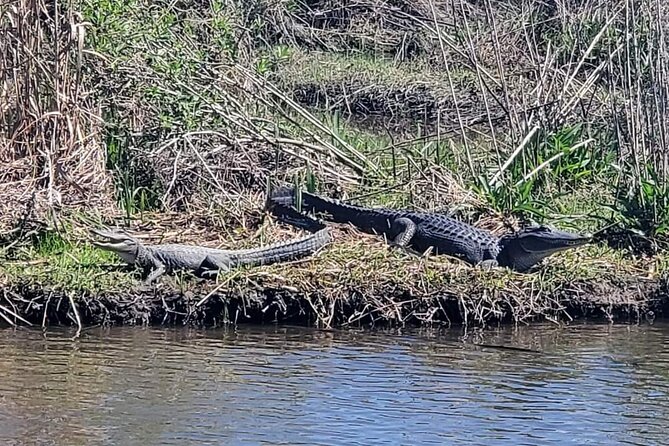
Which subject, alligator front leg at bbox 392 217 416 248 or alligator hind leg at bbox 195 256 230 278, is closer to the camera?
alligator hind leg at bbox 195 256 230 278

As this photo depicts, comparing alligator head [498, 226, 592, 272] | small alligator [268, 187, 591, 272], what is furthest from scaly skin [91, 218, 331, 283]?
alligator head [498, 226, 592, 272]

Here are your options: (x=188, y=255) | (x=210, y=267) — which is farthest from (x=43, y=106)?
(x=210, y=267)

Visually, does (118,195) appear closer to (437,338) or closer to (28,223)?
(28,223)

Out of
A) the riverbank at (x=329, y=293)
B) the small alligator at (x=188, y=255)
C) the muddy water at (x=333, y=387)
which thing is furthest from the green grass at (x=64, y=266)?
the muddy water at (x=333, y=387)

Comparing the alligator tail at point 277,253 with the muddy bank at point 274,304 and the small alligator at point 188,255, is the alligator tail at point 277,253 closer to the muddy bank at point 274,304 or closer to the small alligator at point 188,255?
the small alligator at point 188,255

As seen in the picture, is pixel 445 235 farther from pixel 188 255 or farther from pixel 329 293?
pixel 188 255

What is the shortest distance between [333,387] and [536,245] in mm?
2048

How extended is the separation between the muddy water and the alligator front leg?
1036mm

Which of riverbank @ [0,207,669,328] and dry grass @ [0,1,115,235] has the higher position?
dry grass @ [0,1,115,235]

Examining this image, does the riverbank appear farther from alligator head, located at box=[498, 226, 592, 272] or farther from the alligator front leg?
the alligator front leg

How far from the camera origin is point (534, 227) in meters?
6.97

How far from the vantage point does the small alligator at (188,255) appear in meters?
6.47

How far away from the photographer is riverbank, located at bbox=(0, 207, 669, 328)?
6129 millimetres

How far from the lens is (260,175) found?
7.98m
